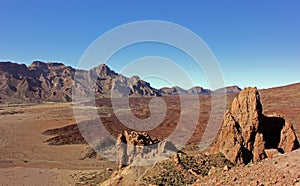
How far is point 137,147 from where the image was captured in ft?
78.9

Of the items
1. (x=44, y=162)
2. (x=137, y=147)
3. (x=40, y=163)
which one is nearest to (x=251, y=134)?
(x=137, y=147)

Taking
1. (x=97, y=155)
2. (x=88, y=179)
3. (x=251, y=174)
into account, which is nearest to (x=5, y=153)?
(x=97, y=155)

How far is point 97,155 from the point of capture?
42.2 meters

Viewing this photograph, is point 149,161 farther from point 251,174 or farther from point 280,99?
point 280,99

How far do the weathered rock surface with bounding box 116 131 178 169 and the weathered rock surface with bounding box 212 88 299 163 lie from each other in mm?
4543

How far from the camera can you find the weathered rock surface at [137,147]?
23.1 m

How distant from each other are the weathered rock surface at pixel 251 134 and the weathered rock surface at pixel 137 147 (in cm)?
454

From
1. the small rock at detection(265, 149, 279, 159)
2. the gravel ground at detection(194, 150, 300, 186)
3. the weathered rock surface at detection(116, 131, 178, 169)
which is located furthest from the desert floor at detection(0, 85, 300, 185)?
the small rock at detection(265, 149, 279, 159)

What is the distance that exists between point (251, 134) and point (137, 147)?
30.7 ft

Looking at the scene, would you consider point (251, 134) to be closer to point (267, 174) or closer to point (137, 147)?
point (137, 147)

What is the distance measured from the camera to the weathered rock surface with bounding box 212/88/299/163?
23.9m

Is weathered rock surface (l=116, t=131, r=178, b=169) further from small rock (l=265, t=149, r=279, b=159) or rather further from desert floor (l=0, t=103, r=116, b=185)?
desert floor (l=0, t=103, r=116, b=185)

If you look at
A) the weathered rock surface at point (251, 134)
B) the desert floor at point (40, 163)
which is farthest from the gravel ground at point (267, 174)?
the desert floor at point (40, 163)

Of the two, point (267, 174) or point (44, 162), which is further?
point (44, 162)
